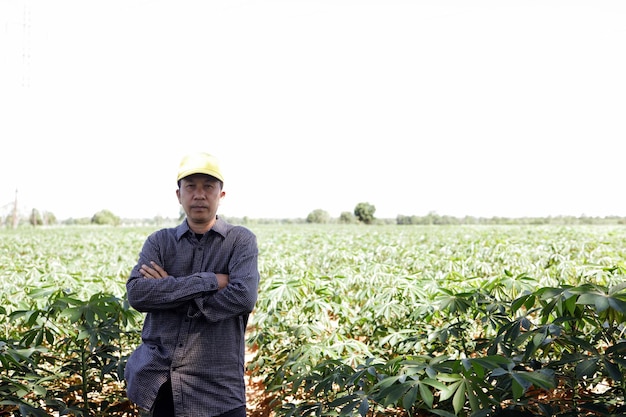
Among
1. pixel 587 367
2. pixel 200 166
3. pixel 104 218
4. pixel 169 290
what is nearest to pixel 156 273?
pixel 169 290

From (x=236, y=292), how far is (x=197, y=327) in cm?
19

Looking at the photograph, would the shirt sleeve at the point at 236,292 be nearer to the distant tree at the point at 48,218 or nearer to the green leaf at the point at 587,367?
the green leaf at the point at 587,367

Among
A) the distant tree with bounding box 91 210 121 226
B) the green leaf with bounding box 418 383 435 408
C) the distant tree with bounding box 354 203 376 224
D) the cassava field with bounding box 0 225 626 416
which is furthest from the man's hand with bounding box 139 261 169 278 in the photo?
the distant tree with bounding box 91 210 121 226

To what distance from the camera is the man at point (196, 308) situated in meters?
1.69

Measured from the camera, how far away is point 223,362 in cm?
174

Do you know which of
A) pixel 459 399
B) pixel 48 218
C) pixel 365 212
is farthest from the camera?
pixel 365 212

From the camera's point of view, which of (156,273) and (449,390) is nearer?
(449,390)

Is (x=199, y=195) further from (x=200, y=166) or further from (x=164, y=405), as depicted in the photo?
(x=164, y=405)

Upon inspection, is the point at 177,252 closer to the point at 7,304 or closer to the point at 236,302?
the point at 236,302

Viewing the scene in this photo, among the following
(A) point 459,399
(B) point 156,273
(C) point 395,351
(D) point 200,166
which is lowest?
(C) point 395,351

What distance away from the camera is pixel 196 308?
173cm

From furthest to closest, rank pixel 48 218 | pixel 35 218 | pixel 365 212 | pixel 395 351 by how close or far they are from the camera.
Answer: pixel 365 212 < pixel 48 218 < pixel 35 218 < pixel 395 351

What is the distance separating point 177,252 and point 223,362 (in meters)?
0.45

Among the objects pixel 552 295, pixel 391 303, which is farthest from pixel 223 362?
pixel 391 303
